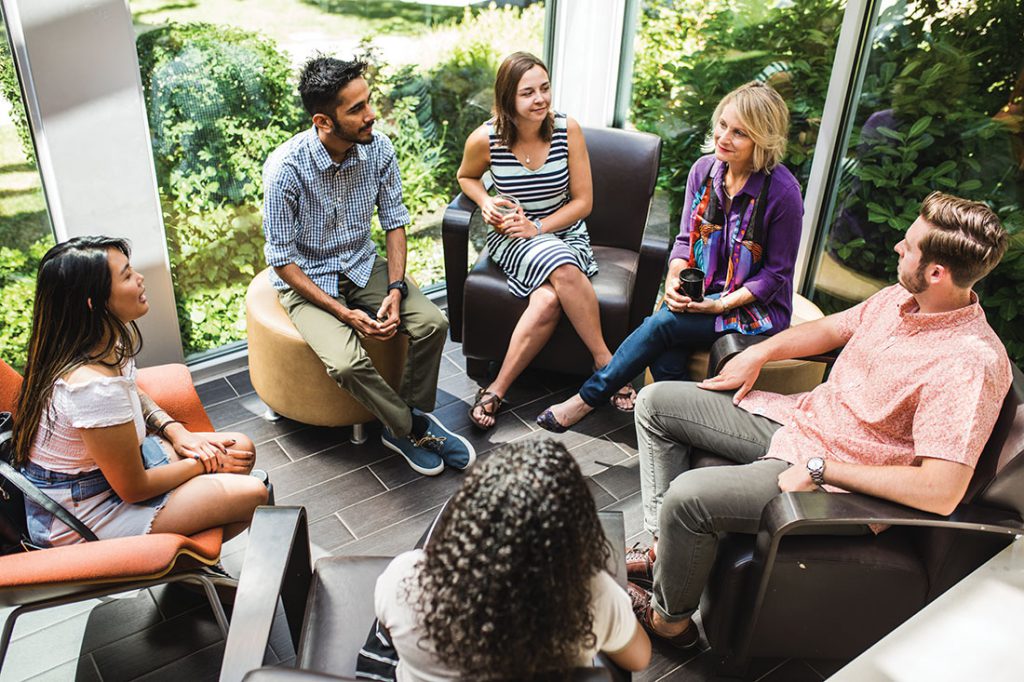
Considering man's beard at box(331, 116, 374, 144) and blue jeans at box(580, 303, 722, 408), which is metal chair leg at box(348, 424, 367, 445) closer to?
blue jeans at box(580, 303, 722, 408)

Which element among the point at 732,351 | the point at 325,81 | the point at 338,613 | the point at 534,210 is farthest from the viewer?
the point at 534,210

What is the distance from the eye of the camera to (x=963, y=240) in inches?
73.4

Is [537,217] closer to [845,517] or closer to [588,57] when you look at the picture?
[588,57]

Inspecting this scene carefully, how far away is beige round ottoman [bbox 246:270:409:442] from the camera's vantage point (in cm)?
287

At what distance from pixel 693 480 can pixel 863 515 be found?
406mm

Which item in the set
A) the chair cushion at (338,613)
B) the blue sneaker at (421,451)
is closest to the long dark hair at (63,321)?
the chair cushion at (338,613)

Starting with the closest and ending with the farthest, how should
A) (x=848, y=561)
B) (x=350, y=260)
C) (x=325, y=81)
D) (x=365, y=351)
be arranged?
(x=848, y=561)
(x=325, y=81)
(x=365, y=351)
(x=350, y=260)

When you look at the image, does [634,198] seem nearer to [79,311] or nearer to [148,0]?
[148,0]

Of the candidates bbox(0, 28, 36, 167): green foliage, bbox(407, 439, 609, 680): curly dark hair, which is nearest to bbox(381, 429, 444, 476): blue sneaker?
bbox(0, 28, 36, 167): green foliage

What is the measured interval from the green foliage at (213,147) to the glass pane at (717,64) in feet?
5.52

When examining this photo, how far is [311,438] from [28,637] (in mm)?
1098

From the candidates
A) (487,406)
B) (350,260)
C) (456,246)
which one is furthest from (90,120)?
(487,406)

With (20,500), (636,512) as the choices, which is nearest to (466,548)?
(20,500)

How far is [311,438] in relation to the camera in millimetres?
3092
